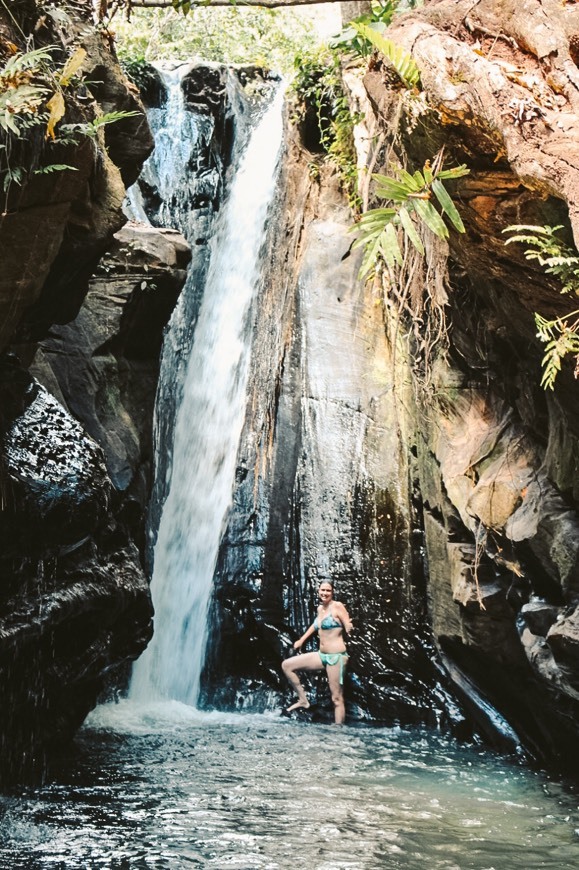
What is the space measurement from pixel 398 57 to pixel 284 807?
4.81 meters

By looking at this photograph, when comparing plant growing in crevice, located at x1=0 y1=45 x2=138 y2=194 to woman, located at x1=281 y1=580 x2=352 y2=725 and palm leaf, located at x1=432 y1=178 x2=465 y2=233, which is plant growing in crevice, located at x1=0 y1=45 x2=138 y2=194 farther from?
woman, located at x1=281 y1=580 x2=352 y2=725

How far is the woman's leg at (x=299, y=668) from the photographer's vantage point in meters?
9.88

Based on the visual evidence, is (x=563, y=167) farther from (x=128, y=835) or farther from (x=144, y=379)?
(x=144, y=379)

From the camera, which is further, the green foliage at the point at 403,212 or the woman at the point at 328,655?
the woman at the point at 328,655

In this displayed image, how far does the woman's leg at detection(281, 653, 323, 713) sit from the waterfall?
4.68 ft

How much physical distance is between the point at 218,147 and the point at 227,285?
9.41 ft

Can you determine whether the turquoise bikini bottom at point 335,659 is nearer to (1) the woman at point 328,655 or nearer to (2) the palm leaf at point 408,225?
(1) the woman at point 328,655

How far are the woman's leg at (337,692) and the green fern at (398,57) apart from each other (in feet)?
22.8

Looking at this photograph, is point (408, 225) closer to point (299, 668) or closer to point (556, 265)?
point (556, 265)

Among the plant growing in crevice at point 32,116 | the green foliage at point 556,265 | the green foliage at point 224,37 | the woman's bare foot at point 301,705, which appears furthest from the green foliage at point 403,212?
the green foliage at point 224,37

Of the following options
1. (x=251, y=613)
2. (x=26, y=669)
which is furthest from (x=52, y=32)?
(x=251, y=613)

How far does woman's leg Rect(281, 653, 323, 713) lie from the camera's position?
9.88 meters

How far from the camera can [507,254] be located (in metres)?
4.99

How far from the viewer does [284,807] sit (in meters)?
5.73
